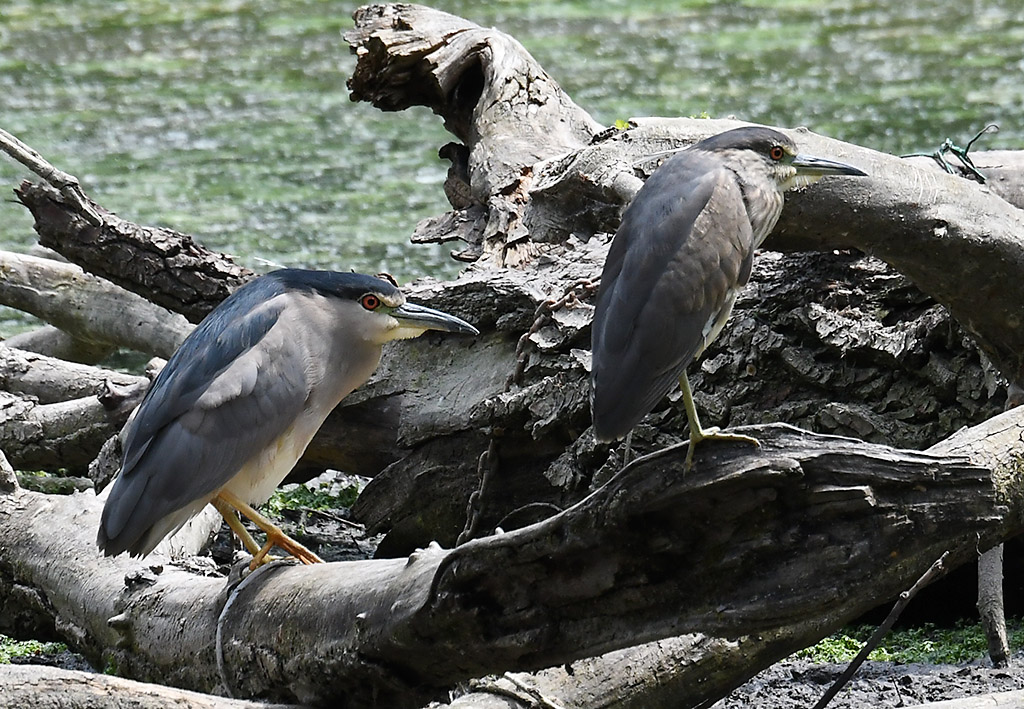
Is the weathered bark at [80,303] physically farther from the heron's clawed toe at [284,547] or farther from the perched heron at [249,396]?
the heron's clawed toe at [284,547]

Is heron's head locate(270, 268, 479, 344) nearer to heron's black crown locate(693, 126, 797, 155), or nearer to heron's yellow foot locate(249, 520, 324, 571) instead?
heron's yellow foot locate(249, 520, 324, 571)

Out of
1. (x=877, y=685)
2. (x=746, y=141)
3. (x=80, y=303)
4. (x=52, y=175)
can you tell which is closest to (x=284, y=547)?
(x=746, y=141)

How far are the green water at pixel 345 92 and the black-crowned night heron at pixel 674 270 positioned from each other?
499cm

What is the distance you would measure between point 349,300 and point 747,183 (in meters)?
1.13

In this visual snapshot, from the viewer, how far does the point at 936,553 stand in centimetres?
236

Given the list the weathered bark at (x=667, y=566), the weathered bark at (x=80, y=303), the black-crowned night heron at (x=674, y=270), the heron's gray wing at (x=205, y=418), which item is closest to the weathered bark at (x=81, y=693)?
the weathered bark at (x=667, y=566)

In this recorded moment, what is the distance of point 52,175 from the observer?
450 cm

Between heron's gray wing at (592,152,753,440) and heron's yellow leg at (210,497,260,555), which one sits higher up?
heron's gray wing at (592,152,753,440)

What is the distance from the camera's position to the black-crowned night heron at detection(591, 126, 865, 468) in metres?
2.72

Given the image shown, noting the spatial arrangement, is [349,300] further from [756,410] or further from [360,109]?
[360,109]

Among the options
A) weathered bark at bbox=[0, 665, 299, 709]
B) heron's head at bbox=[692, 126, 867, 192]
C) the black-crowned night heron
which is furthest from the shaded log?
weathered bark at bbox=[0, 665, 299, 709]

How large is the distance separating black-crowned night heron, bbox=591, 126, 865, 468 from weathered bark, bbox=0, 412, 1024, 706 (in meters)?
0.24

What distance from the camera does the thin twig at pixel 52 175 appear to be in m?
4.35

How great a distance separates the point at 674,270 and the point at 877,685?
4.83 feet
